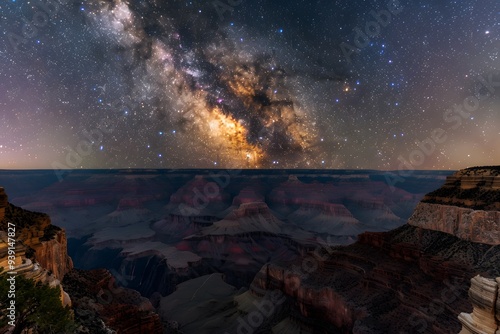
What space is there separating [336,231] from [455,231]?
60.9 meters

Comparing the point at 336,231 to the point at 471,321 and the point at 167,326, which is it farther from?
the point at 471,321

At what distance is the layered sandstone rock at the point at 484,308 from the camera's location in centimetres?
666

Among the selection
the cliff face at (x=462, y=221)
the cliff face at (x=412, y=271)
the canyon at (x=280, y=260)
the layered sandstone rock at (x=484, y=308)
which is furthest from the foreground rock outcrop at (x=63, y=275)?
the cliff face at (x=462, y=221)

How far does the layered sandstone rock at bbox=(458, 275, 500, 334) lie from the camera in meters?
6.66

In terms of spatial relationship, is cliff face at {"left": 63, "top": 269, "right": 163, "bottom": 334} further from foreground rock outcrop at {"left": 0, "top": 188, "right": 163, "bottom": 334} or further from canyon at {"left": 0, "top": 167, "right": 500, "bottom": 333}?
canyon at {"left": 0, "top": 167, "right": 500, "bottom": 333}

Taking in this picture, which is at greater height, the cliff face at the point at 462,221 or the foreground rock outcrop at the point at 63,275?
the cliff face at the point at 462,221

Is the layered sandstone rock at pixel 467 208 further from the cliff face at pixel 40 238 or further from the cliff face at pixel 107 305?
the cliff face at pixel 40 238

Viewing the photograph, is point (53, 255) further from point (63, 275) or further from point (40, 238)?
point (63, 275)

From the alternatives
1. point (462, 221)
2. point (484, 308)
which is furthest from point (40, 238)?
point (462, 221)

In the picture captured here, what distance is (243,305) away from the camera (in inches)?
1337

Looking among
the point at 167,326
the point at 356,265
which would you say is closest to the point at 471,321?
the point at 356,265

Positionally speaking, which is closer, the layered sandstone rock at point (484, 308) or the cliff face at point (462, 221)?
the layered sandstone rock at point (484, 308)

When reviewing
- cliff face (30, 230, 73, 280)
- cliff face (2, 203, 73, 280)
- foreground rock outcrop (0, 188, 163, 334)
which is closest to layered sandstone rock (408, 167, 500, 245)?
foreground rock outcrop (0, 188, 163, 334)

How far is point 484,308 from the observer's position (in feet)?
22.5
